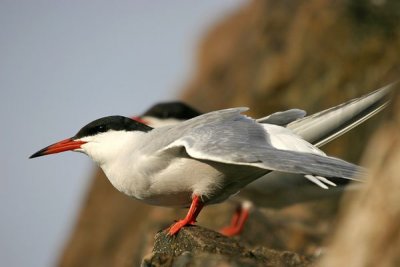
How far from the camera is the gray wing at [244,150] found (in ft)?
18.3

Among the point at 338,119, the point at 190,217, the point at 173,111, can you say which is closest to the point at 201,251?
the point at 190,217

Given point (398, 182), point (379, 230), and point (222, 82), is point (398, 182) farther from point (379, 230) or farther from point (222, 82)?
point (222, 82)

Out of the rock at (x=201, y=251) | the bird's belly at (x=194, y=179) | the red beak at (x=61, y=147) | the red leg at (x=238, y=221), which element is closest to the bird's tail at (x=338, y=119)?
the bird's belly at (x=194, y=179)

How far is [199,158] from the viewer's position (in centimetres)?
567

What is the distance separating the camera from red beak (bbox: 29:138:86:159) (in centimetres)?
661

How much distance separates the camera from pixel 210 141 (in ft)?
19.2

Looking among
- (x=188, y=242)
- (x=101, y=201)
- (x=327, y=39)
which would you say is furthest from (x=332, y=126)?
(x=101, y=201)

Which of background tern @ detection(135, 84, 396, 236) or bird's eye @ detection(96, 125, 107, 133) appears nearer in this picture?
background tern @ detection(135, 84, 396, 236)

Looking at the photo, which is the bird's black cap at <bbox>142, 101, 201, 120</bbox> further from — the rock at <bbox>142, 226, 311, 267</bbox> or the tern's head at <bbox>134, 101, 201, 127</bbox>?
the rock at <bbox>142, 226, 311, 267</bbox>

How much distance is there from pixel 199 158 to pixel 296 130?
1.16 m

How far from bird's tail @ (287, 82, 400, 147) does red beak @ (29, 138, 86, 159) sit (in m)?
1.57

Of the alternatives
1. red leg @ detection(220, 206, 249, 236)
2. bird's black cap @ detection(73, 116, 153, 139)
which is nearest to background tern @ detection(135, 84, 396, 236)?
red leg @ detection(220, 206, 249, 236)

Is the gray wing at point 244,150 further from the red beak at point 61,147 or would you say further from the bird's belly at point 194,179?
the red beak at point 61,147

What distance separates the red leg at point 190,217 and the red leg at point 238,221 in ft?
8.80
